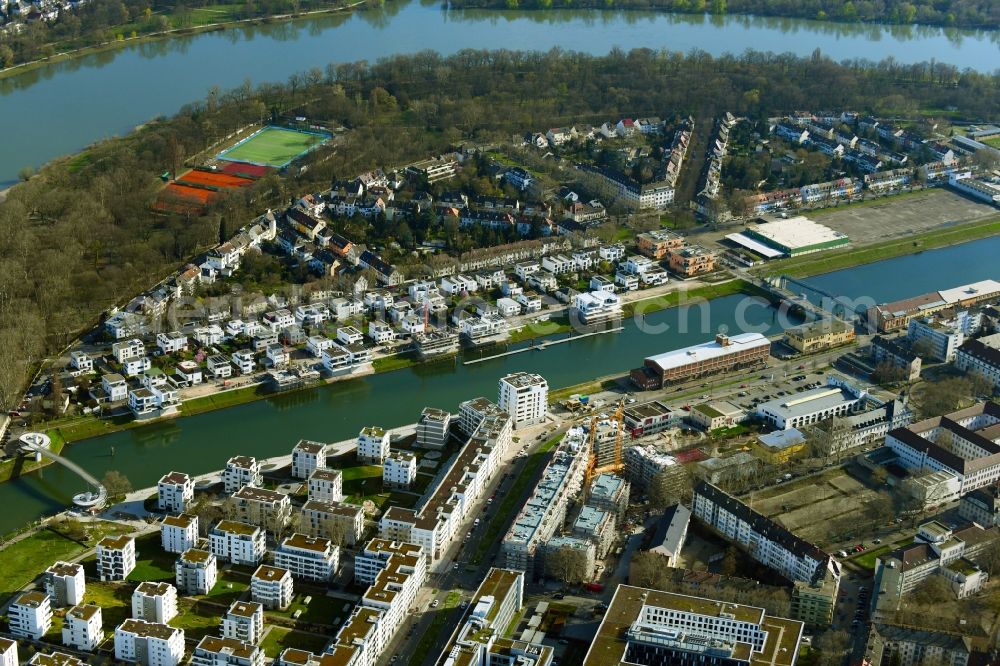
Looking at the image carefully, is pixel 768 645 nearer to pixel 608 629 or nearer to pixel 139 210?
pixel 608 629

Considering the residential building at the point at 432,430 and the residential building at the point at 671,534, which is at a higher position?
the residential building at the point at 432,430

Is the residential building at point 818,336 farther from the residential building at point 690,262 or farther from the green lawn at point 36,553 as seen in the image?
the green lawn at point 36,553

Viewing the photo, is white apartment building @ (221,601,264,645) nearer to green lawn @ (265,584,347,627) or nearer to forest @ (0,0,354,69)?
green lawn @ (265,584,347,627)

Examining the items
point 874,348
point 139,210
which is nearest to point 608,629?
point 874,348

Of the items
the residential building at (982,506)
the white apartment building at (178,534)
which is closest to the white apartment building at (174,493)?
the white apartment building at (178,534)

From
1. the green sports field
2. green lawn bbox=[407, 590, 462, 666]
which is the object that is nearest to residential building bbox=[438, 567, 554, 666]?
green lawn bbox=[407, 590, 462, 666]

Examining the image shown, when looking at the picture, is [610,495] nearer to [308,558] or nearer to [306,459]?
[308,558]

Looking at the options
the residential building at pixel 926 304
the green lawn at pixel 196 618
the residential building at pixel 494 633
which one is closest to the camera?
the residential building at pixel 494 633
